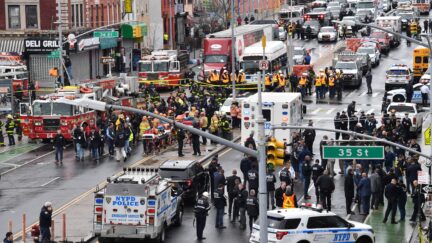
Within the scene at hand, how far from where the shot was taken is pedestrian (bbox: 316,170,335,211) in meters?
39.1

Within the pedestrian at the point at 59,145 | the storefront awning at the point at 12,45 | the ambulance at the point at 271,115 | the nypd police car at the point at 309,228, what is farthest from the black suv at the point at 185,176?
the storefront awning at the point at 12,45

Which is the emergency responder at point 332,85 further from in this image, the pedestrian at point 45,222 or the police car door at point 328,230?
the police car door at point 328,230

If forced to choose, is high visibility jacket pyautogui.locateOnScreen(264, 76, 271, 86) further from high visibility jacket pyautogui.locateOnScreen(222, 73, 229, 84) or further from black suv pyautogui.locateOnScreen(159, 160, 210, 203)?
black suv pyautogui.locateOnScreen(159, 160, 210, 203)

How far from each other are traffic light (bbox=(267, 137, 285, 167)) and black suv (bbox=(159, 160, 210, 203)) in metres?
7.33

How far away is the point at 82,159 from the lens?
5097 centimetres

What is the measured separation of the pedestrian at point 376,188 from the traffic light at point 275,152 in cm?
809

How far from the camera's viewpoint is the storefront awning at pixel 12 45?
81.7 meters

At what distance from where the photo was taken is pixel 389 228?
124ft

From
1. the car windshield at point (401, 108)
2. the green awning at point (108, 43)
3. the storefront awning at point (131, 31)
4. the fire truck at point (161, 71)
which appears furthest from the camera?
the storefront awning at point (131, 31)

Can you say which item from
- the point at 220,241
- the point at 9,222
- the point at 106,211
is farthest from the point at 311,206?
the point at 9,222

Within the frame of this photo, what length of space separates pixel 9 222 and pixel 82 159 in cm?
1326

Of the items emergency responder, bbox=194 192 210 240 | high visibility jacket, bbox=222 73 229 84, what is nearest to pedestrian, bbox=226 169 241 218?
emergency responder, bbox=194 192 210 240

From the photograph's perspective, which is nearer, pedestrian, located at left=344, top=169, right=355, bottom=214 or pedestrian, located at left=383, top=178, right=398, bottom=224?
pedestrian, located at left=383, top=178, right=398, bottom=224

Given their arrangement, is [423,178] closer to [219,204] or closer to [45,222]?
[219,204]
